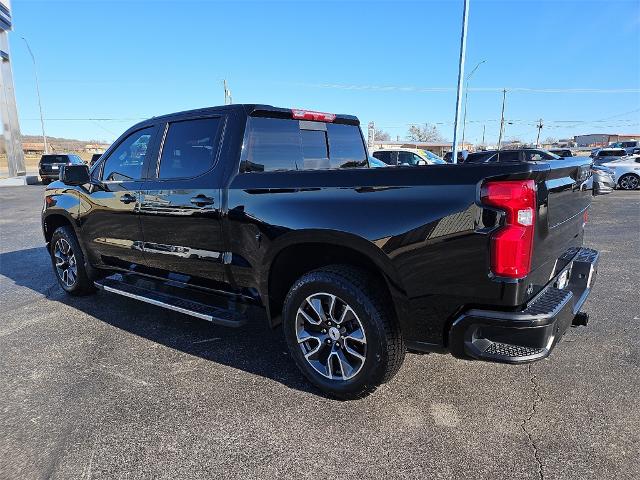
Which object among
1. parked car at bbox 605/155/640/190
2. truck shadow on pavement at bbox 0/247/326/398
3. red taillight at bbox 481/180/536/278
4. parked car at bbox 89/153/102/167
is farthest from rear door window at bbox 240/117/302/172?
parked car at bbox 605/155/640/190

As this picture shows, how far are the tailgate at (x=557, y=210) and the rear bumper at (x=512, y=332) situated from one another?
18 cm

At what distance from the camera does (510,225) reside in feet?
7.33

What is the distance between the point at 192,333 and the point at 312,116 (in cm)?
222

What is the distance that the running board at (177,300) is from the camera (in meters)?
3.41

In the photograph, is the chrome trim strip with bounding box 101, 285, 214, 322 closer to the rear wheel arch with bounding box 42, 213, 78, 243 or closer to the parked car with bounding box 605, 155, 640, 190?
the rear wheel arch with bounding box 42, 213, 78, 243

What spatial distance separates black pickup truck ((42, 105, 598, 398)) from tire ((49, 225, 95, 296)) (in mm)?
624

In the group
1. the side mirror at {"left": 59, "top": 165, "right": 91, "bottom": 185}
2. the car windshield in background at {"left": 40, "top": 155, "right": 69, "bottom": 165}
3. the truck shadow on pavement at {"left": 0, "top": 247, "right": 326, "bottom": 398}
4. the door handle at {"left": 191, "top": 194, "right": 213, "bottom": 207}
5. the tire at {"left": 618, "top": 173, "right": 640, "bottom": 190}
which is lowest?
the truck shadow on pavement at {"left": 0, "top": 247, "right": 326, "bottom": 398}

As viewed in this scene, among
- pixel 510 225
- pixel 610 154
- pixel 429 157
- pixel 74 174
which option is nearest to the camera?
pixel 510 225

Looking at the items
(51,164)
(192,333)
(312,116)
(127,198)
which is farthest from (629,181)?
(51,164)

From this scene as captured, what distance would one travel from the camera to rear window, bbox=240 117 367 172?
3.44 m

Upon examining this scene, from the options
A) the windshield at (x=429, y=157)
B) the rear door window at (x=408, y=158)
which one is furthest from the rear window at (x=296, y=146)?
the windshield at (x=429, y=157)

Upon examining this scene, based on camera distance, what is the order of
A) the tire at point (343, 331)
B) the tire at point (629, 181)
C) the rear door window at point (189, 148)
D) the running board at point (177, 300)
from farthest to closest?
the tire at point (629, 181) → the rear door window at point (189, 148) → the running board at point (177, 300) → the tire at point (343, 331)

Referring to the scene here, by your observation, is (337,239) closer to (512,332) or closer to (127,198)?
(512,332)

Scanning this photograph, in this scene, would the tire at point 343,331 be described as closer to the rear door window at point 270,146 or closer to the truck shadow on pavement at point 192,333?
the truck shadow on pavement at point 192,333
